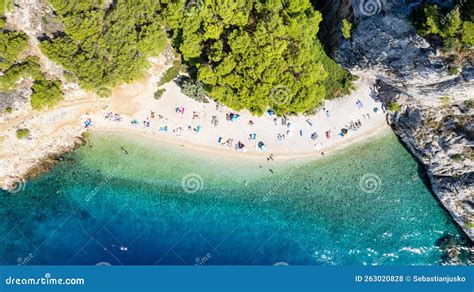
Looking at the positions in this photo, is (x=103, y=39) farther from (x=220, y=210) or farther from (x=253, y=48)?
(x=220, y=210)

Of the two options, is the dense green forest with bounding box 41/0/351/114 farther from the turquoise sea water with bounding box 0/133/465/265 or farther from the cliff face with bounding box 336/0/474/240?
the turquoise sea water with bounding box 0/133/465/265

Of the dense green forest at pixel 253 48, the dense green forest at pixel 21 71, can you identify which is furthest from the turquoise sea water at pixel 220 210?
the dense green forest at pixel 253 48

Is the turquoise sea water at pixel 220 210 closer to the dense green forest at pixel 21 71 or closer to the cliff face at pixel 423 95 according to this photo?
the cliff face at pixel 423 95

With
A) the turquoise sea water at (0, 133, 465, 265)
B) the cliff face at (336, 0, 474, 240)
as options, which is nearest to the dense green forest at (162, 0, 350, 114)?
the cliff face at (336, 0, 474, 240)

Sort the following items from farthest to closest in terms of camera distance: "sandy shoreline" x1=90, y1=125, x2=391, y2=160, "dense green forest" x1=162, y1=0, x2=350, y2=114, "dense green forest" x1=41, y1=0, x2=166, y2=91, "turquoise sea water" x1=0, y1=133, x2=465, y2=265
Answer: "sandy shoreline" x1=90, y1=125, x2=391, y2=160 < "turquoise sea water" x1=0, y1=133, x2=465, y2=265 < "dense green forest" x1=41, y1=0, x2=166, y2=91 < "dense green forest" x1=162, y1=0, x2=350, y2=114

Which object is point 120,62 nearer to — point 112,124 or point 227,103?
point 112,124

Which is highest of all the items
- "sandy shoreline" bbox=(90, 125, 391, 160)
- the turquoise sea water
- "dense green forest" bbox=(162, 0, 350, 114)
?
"dense green forest" bbox=(162, 0, 350, 114)

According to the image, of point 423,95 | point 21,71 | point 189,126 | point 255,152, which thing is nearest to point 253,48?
point 189,126
